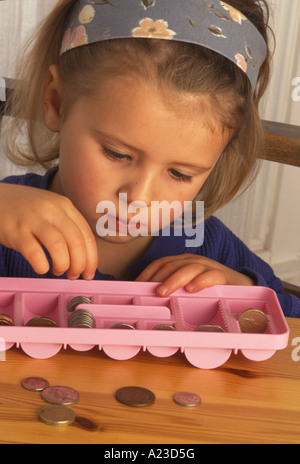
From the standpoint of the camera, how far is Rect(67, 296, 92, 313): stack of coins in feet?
2.89

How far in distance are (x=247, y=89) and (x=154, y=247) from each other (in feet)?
1.25

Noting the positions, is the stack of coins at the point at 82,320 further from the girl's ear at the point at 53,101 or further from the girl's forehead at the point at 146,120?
the girl's ear at the point at 53,101

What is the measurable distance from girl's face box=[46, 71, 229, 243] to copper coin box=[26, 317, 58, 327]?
29 centimetres

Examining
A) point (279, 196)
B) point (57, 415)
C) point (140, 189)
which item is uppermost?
point (279, 196)

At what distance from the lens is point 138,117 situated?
1041mm

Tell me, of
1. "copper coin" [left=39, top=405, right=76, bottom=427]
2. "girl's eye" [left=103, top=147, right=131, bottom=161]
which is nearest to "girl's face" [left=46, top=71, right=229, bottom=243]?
"girl's eye" [left=103, top=147, right=131, bottom=161]

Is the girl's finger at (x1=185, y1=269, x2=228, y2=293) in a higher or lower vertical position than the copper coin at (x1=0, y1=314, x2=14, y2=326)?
higher

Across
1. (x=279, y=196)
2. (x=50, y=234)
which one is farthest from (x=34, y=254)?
(x=279, y=196)

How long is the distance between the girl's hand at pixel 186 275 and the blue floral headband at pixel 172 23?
0.33 meters

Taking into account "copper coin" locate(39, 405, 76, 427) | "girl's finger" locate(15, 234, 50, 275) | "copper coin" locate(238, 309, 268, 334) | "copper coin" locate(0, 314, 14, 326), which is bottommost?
"copper coin" locate(39, 405, 76, 427)

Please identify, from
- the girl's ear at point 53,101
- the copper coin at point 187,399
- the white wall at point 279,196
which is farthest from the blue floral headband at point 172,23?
the white wall at point 279,196

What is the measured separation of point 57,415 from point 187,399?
15 centimetres

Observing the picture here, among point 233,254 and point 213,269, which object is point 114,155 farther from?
point 233,254

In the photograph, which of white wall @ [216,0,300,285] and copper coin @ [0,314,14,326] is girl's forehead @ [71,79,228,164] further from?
white wall @ [216,0,300,285]
